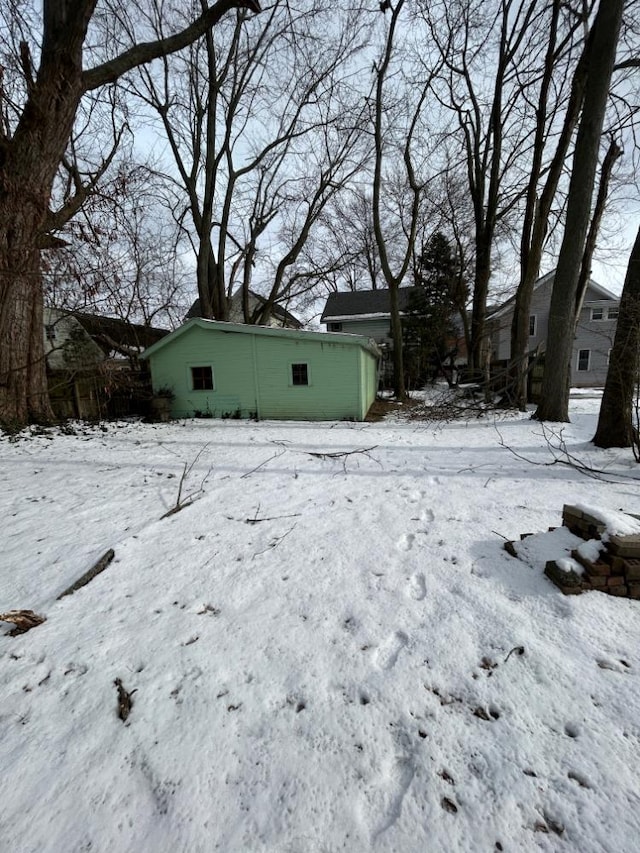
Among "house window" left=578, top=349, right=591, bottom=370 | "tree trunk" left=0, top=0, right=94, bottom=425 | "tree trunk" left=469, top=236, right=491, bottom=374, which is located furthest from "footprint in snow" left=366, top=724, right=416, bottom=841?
"house window" left=578, top=349, right=591, bottom=370

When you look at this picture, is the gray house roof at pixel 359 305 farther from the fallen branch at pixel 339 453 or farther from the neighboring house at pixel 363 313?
the fallen branch at pixel 339 453

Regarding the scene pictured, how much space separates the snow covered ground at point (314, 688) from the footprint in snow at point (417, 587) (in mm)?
12

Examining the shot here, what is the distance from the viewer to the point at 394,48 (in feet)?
39.3

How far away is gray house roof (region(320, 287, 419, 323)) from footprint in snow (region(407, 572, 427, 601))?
23227 mm

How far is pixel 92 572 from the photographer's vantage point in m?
2.56

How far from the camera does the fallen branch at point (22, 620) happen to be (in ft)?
6.64

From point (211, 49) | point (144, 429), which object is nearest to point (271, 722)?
point (144, 429)

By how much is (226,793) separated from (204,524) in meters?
2.35

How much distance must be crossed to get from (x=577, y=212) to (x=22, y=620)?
34.8 ft

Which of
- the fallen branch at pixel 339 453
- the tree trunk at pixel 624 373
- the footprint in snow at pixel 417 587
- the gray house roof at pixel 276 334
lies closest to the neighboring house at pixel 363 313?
the gray house roof at pixel 276 334

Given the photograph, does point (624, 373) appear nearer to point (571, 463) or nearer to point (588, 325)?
point (571, 463)

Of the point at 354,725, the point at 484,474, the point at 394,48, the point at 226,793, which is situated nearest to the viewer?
the point at 226,793

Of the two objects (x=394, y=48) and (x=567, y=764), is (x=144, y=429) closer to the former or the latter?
(x=567, y=764)

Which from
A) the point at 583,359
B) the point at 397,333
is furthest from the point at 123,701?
the point at 583,359
